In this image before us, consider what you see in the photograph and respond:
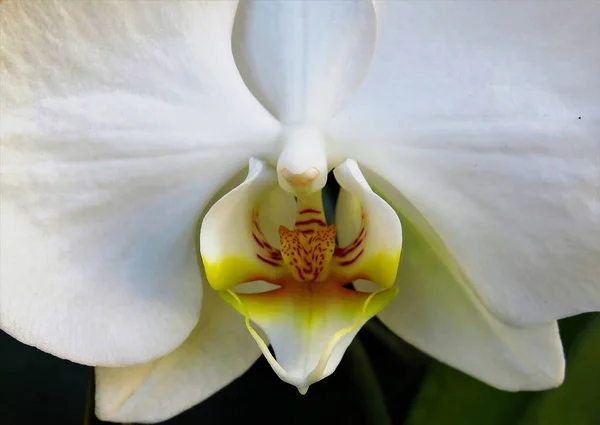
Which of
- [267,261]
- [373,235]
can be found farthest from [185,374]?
[373,235]

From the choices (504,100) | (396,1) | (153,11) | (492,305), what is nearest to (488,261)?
(492,305)

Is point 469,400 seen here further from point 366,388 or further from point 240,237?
point 240,237

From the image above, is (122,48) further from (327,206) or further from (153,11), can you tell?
(327,206)

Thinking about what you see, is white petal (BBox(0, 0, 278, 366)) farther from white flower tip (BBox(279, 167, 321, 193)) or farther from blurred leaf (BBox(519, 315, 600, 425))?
blurred leaf (BBox(519, 315, 600, 425))

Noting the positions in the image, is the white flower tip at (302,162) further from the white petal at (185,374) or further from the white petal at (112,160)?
the white petal at (185,374)

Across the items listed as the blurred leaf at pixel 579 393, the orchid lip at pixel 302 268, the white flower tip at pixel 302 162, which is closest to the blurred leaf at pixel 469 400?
the blurred leaf at pixel 579 393
